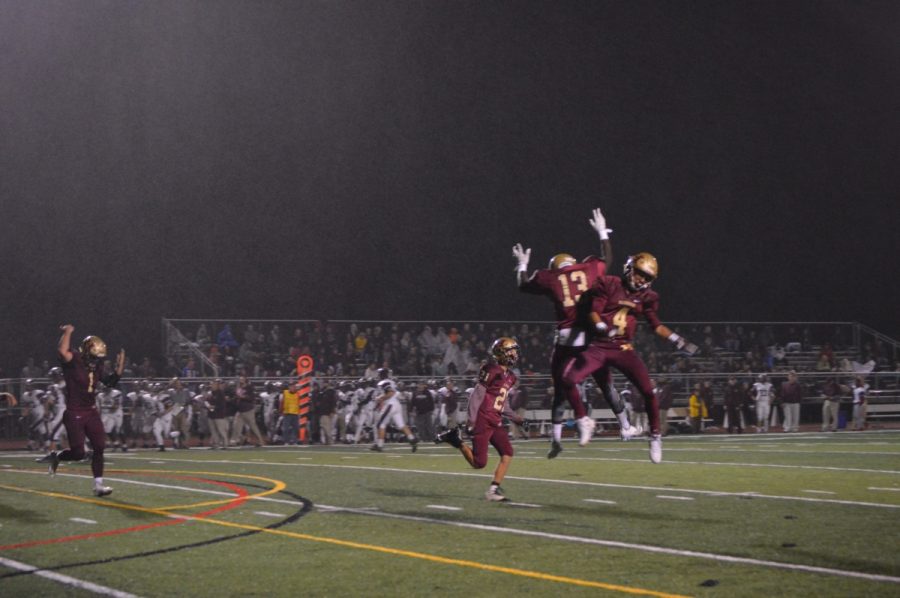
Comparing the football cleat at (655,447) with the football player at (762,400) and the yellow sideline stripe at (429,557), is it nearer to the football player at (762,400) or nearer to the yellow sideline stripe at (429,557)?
the yellow sideline stripe at (429,557)

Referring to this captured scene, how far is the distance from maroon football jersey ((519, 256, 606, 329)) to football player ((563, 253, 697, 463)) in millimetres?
602

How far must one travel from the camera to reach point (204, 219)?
4184cm

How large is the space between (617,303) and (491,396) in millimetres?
2021

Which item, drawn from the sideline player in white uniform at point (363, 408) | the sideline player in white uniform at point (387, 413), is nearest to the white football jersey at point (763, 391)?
the sideline player in white uniform at point (363, 408)

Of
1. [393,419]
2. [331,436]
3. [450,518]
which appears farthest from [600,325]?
[331,436]

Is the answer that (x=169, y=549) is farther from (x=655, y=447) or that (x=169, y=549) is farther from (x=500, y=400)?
(x=655, y=447)

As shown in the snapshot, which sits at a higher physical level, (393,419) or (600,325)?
(600,325)

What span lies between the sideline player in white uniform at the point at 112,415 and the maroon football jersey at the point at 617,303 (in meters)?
18.4

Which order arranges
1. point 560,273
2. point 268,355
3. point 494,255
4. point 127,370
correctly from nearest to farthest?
point 560,273 → point 127,370 → point 268,355 → point 494,255

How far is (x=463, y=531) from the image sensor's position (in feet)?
31.2

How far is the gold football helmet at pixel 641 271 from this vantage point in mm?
10672

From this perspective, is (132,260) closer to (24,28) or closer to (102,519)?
(24,28)

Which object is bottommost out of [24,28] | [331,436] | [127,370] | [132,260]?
[331,436]

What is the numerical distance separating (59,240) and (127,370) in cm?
1180
